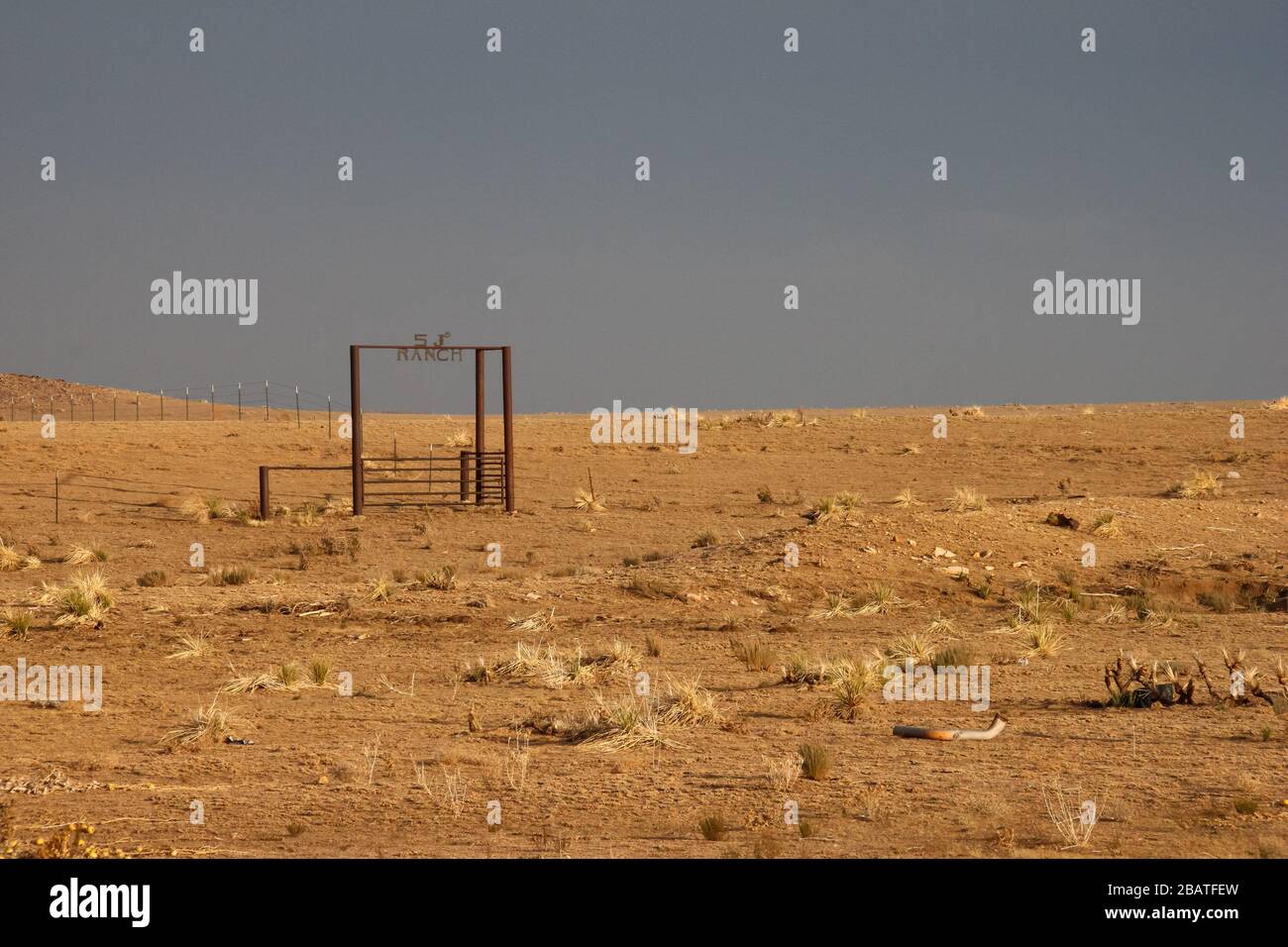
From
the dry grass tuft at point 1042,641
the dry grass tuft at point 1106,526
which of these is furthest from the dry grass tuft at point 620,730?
the dry grass tuft at point 1106,526

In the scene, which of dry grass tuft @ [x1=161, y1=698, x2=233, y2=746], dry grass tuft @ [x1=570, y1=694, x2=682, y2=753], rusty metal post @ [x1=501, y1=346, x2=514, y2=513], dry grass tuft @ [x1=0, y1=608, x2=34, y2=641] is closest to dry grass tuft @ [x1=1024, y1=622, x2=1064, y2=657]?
dry grass tuft @ [x1=570, y1=694, x2=682, y2=753]

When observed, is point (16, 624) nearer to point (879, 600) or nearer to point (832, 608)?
point (832, 608)

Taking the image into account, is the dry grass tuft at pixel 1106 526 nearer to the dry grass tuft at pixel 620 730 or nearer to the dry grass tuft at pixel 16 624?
the dry grass tuft at pixel 620 730

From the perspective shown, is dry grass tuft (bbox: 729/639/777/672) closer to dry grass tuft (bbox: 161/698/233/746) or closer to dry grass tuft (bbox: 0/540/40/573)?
dry grass tuft (bbox: 161/698/233/746)

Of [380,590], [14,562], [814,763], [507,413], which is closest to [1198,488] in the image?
[507,413]

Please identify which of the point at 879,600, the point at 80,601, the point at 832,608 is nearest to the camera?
the point at 80,601

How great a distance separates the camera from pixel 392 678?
1353 centimetres

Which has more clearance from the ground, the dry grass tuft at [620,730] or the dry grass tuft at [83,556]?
the dry grass tuft at [83,556]

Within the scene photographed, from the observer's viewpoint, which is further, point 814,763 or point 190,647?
point 190,647

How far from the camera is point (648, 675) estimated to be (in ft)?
44.0

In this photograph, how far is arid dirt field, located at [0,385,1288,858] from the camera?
809cm

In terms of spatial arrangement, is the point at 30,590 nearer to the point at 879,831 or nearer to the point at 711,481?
the point at 879,831

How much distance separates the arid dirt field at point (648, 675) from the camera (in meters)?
8.09
